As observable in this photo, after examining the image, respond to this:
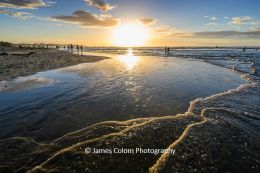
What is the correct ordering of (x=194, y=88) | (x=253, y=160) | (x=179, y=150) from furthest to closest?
(x=194, y=88) → (x=179, y=150) → (x=253, y=160)

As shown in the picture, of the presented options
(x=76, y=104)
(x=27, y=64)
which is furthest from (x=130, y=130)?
(x=27, y=64)

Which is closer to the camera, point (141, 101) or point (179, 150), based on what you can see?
point (179, 150)

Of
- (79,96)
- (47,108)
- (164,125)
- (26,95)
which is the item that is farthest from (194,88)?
(26,95)

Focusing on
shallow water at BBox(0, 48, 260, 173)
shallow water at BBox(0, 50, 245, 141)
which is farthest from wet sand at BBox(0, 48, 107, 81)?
shallow water at BBox(0, 48, 260, 173)

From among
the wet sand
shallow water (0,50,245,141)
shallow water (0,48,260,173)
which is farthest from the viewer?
the wet sand

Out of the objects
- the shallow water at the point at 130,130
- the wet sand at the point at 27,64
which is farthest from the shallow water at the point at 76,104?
the wet sand at the point at 27,64

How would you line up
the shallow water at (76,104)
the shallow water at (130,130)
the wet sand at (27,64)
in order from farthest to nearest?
the wet sand at (27,64) → the shallow water at (76,104) → the shallow water at (130,130)

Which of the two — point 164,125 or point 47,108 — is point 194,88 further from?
point 47,108

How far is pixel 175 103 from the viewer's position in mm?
9047

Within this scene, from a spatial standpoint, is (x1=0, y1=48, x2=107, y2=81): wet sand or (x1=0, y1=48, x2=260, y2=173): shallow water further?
(x1=0, y1=48, x2=107, y2=81): wet sand

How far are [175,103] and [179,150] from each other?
437cm

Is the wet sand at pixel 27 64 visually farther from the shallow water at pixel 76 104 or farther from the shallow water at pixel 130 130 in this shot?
the shallow water at pixel 130 130

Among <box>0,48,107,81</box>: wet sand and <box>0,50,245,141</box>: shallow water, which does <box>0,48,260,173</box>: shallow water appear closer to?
<box>0,50,245,141</box>: shallow water

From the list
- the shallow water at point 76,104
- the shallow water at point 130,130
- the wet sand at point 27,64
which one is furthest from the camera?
the wet sand at point 27,64
